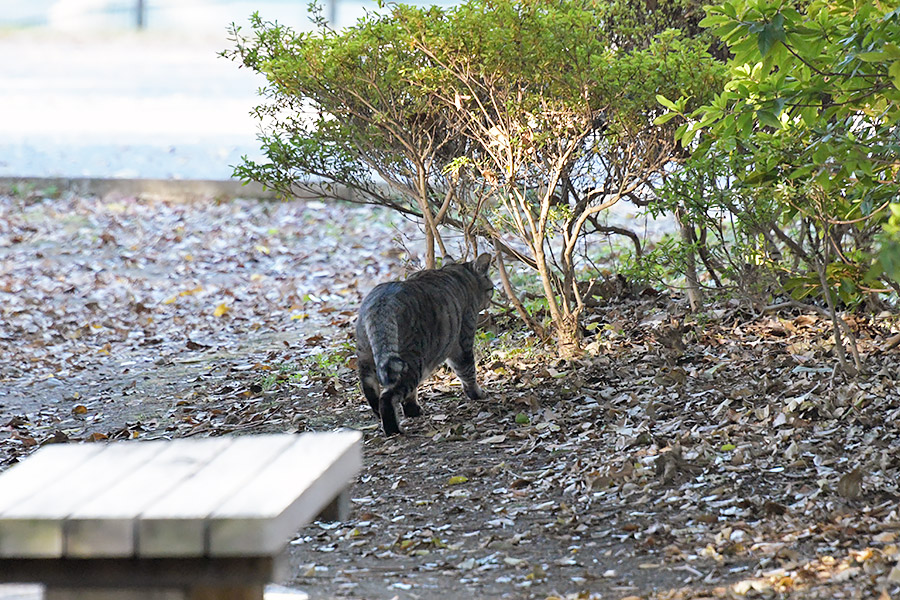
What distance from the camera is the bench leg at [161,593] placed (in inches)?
108

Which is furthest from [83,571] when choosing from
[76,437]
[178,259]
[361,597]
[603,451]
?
[178,259]

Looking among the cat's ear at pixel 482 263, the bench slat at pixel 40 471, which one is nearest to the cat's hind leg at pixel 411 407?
the cat's ear at pixel 482 263

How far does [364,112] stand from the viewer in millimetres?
6863

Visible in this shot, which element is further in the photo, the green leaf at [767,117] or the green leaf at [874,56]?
the green leaf at [767,117]

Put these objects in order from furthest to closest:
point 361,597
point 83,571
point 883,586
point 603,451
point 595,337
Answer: point 595,337 < point 603,451 < point 361,597 < point 883,586 < point 83,571

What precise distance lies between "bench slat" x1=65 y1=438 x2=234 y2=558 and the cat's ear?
387 centimetres

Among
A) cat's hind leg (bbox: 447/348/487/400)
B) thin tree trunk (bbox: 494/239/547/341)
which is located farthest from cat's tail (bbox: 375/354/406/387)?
thin tree trunk (bbox: 494/239/547/341)

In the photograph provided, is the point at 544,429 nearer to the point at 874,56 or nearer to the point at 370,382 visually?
the point at 370,382

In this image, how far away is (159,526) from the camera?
2611mm

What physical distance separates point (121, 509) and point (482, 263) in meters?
4.41

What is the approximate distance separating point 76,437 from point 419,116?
10.3 feet

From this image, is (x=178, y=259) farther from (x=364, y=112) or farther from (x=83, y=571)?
(x=83, y=571)

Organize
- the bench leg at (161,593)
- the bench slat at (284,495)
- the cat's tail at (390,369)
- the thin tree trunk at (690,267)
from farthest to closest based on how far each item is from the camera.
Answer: the thin tree trunk at (690,267)
the cat's tail at (390,369)
the bench leg at (161,593)
the bench slat at (284,495)

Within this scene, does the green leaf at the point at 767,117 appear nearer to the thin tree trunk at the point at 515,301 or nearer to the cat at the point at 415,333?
the cat at the point at 415,333
